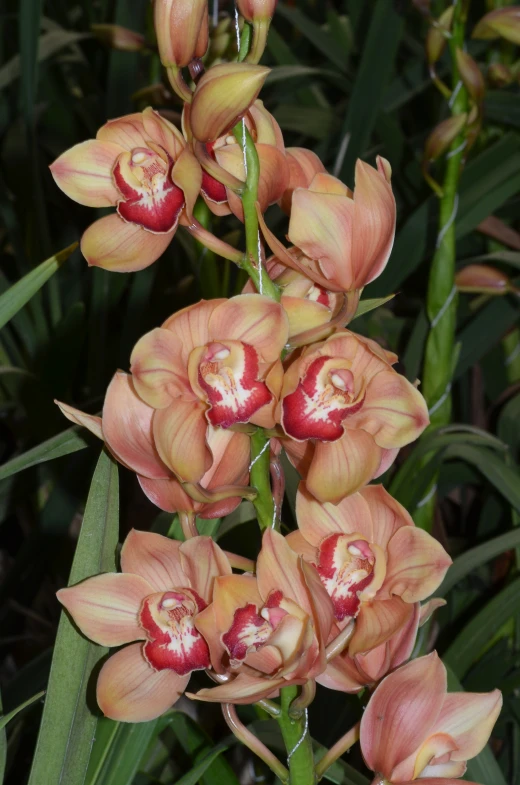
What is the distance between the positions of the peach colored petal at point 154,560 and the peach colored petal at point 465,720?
0.12m

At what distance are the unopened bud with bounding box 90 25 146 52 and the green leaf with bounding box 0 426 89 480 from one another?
2.09 ft

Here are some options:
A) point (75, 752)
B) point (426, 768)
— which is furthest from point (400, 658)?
point (75, 752)

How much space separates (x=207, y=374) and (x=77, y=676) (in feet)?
0.50

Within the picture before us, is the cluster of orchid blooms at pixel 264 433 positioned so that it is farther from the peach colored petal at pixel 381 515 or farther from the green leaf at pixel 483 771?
the green leaf at pixel 483 771

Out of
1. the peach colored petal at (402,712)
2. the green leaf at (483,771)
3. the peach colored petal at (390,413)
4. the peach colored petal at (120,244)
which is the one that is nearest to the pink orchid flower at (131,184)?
the peach colored petal at (120,244)

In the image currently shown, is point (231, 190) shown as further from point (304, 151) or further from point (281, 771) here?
point (281, 771)

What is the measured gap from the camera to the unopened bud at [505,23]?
0.79 m

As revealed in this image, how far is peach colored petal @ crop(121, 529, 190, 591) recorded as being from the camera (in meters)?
0.37

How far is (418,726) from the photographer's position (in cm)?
37

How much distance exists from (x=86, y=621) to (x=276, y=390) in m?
0.13

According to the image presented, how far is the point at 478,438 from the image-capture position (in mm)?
737

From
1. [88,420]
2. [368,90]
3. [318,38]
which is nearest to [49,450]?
[88,420]

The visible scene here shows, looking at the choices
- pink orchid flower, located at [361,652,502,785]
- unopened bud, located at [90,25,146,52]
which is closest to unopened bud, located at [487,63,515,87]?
unopened bud, located at [90,25,146,52]

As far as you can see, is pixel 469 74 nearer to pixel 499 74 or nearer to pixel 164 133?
pixel 499 74
